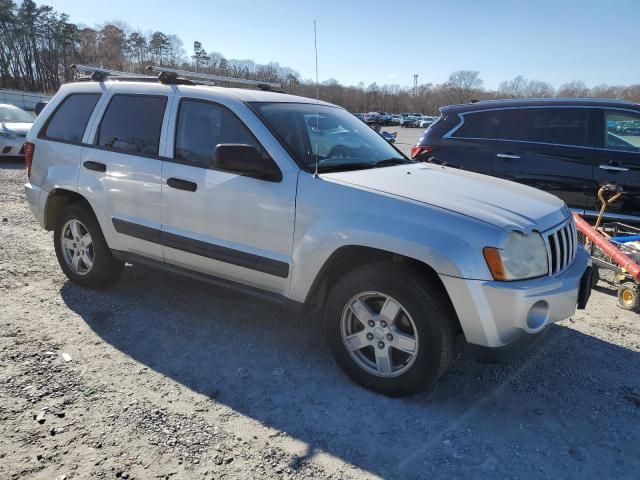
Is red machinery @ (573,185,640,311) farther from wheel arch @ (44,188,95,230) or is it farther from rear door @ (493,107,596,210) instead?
wheel arch @ (44,188,95,230)

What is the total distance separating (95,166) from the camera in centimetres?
429

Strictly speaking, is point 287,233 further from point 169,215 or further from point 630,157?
point 630,157

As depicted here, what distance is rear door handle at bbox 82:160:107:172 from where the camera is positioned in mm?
4242

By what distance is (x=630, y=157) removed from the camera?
19.2 feet

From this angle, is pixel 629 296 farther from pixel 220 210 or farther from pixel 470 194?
pixel 220 210

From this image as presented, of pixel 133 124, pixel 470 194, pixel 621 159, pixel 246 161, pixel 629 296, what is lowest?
pixel 629 296

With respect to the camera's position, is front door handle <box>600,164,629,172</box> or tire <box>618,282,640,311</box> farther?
front door handle <box>600,164,629,172</box>

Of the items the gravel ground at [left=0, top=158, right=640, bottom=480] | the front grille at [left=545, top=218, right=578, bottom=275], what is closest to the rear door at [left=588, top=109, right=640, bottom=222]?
the gravel ground at [left=0, top=158, right=640, bottom=480]

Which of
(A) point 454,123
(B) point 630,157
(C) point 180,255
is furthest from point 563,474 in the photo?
(A) point 454,123

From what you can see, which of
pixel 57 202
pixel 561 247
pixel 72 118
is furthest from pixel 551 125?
pixel 57 202

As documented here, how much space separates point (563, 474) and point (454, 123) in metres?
5.30

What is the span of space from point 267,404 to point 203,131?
2055 millimetres

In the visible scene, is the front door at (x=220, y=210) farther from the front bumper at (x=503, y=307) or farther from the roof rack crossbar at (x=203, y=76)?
the front bumper at (x=503, y=307)

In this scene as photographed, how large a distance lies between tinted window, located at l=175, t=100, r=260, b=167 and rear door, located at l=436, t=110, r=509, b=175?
3.84 metres
